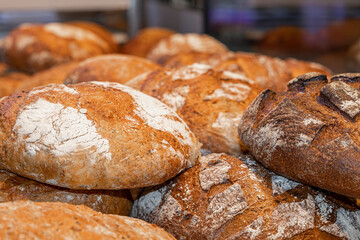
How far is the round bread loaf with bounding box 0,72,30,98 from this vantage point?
2714 mm

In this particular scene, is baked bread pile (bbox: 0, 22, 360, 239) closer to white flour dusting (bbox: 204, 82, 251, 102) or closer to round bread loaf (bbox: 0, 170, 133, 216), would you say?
round bread loaf (bbox: 0, 170, 133, 216)

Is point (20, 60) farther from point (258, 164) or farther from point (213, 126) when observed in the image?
point (258, 164)

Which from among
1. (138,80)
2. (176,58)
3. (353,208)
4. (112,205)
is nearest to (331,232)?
(353,208)

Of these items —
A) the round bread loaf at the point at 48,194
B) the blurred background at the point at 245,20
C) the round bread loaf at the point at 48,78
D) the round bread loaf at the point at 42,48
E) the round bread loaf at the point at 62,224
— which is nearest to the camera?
the round bread loaf at the point at 62,224

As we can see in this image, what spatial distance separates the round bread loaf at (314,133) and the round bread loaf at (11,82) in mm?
2044

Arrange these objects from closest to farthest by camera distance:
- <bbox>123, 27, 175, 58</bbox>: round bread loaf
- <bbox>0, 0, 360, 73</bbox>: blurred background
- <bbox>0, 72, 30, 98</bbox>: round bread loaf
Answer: <bbox>0, 72, 30, 98</bbox>: round bread loaf < <bbox>0, 0, 360, 73</bbox>: blurred background < <bbox>123, 27, 175, 58</bbox>: round bread loaf

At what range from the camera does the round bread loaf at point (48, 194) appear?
1.30m

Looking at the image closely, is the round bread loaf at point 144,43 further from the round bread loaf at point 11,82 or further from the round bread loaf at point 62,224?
the round bread loaf at point 62,224

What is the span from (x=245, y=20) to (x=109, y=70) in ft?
8.98

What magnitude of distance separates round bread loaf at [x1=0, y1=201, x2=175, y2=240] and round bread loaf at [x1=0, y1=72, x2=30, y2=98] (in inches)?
73.5

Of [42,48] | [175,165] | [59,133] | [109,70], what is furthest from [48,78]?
[175,165]

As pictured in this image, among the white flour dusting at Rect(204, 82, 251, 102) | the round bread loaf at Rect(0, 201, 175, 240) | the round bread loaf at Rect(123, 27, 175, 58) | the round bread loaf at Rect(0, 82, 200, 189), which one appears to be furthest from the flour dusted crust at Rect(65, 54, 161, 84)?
the round bread loaf at Rect(123, 27, 175, 58)

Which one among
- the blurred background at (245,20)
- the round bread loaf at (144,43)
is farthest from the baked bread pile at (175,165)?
the round bread loaf at (144,43)

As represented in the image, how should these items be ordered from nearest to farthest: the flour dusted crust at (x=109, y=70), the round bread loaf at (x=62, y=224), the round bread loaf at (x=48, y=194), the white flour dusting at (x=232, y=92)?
the round bread loaf at (x=62, y=224) < the round bread loaf at (x=48, y=194) < the white flour dusting at (x=232, y=92) < the flour dusted crust at (x=109, y=70)
